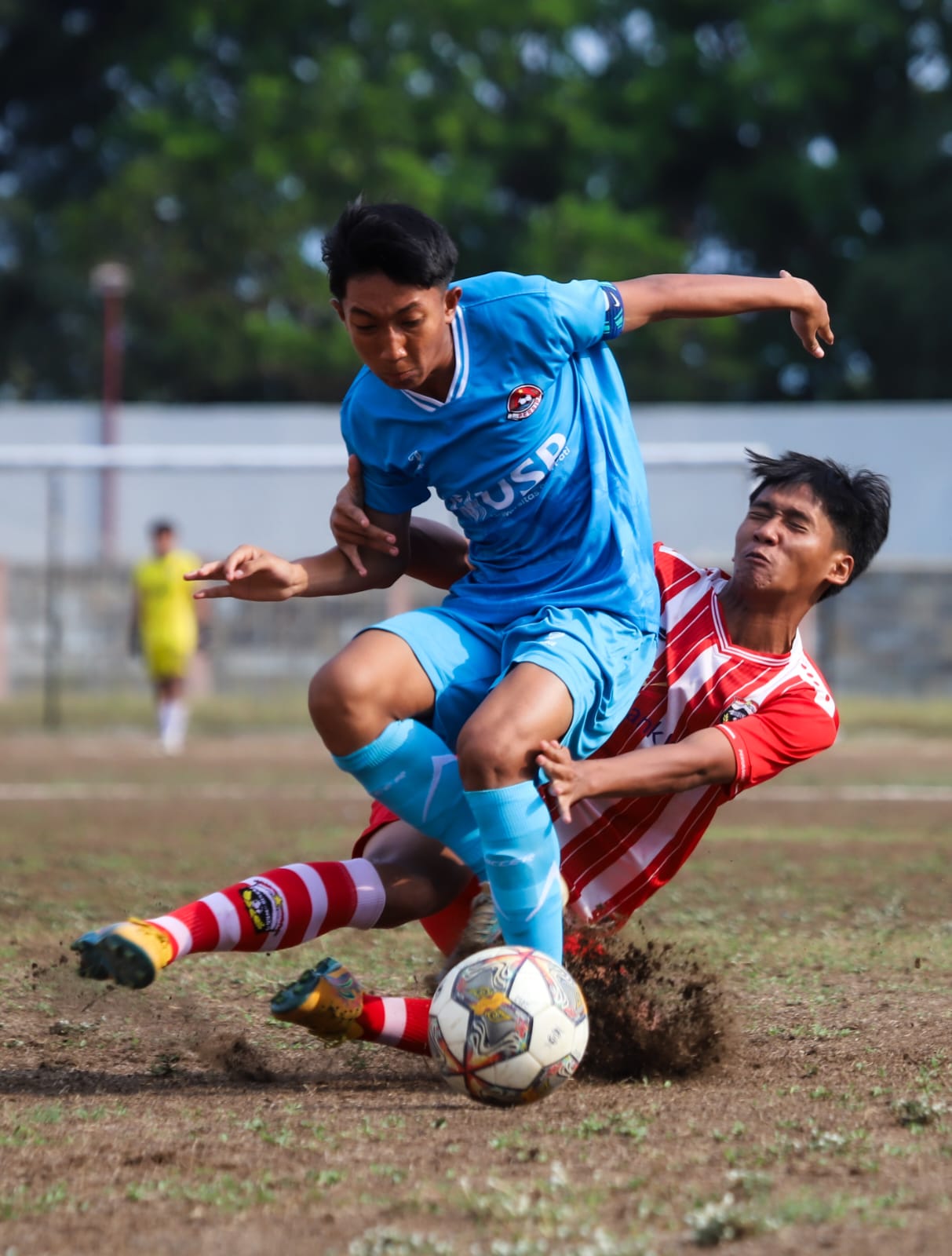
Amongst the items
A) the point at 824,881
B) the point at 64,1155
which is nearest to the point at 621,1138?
the point at 64,1155

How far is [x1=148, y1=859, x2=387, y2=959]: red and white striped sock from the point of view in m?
3.71

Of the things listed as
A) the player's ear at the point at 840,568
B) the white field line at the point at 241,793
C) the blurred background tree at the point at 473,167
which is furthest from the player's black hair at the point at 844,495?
the blurred background tree at the point at 473,167

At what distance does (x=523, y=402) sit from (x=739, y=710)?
92 centimetres

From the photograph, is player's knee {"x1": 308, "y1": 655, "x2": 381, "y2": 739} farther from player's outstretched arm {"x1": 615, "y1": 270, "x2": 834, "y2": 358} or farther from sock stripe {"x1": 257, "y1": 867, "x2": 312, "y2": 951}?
player's outstretched arm {"x1": 615, "y1": 270, "x2": 834, "y2": 358}

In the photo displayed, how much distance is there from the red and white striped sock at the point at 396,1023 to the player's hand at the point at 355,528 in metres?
1.04

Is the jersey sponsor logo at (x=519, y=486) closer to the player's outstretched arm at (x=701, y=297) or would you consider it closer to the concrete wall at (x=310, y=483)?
the player's outstretched arm at (x=701, y=297)

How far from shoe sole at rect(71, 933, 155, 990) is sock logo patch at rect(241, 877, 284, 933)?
40 centimetres

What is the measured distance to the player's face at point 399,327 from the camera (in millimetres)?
3619

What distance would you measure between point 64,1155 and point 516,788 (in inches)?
45.4

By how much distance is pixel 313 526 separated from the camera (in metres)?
18.7

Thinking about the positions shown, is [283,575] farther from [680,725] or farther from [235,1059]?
[235,1059]

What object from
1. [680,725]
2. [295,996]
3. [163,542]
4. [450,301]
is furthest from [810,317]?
[163,542]

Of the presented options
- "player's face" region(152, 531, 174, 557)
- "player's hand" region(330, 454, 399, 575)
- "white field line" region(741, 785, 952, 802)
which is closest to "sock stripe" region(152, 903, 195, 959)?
"player's hand" region(330, 454, 399, 575)

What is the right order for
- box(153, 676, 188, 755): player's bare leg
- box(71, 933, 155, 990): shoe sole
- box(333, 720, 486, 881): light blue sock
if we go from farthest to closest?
1. box(153, 676, 188, 755): player's bare leg
2. box(333, 720, 486, 881): light blue sock
3. box(71, 933, 155, 990): shoe sole
